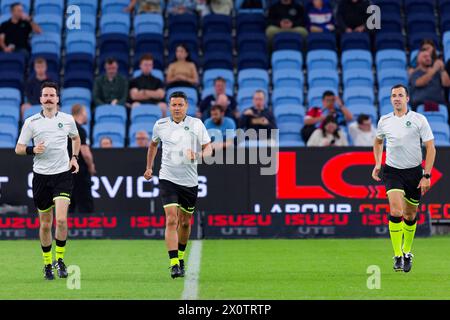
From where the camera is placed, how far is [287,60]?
81.4 feet

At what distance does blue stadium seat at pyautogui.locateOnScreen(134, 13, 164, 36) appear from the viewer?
25.6 metres

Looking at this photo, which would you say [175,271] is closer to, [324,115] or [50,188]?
[50,188]

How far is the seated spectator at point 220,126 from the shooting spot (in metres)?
20.7

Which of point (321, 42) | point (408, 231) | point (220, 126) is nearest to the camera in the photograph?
point (408, 231)

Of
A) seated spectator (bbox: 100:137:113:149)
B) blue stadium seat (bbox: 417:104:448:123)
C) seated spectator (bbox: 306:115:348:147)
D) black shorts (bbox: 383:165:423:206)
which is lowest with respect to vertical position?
black shorts (bbox: 383:165:423:206)

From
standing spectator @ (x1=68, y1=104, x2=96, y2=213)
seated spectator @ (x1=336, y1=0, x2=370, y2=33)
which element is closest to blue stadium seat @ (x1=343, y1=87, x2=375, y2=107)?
seated spectator @ (x1=336, y1=0, x2=370, y2=33)

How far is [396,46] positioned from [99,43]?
20.2 feet

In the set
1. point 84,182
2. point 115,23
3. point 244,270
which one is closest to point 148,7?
point 115,23

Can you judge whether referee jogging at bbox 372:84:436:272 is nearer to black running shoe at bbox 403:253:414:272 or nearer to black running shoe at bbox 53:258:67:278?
black running shoe at bbox 403:253:414:272

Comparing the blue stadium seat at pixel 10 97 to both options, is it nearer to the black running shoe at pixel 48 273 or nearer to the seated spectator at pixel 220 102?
the seated spectator at pixel 220 102

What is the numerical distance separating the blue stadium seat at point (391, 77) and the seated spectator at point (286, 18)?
2.08 m

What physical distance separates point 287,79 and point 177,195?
1109 centimetres

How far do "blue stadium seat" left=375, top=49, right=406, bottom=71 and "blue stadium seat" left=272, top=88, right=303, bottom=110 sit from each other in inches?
76.8
